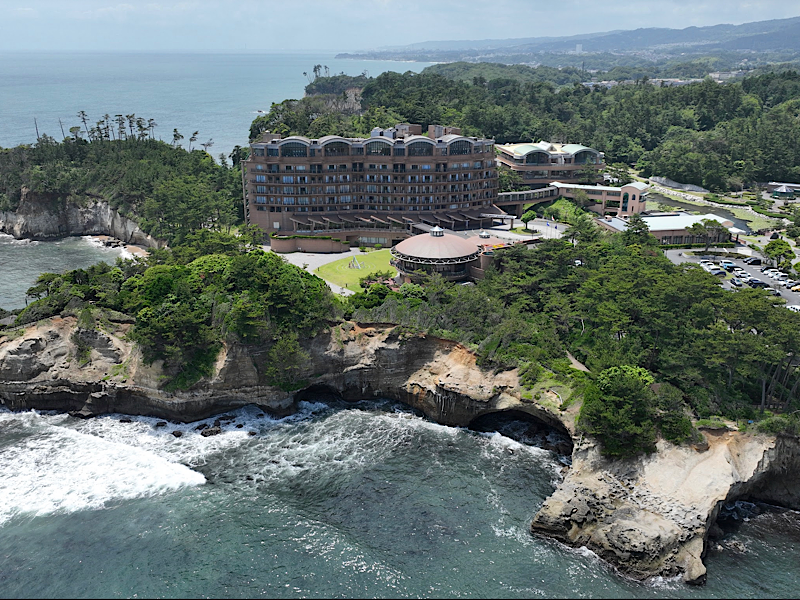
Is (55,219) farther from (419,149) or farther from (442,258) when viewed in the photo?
(442,258)

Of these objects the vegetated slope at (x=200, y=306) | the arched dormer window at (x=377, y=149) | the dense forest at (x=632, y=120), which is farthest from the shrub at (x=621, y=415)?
the dense forest at (x=632, y=120)

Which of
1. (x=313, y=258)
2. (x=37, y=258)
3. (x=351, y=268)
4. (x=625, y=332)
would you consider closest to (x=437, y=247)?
(x=351, y=268)

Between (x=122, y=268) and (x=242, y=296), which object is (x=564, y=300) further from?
(x=122, y=268)

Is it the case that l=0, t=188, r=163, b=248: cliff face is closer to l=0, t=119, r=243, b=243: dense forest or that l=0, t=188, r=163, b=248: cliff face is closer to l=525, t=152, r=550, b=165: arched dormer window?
l=0, t=119, r=243, b=243: dense forest

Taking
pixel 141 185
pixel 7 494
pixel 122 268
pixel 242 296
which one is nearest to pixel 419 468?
pixel 242 296

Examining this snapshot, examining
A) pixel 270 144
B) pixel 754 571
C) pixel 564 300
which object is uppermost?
pixel 270 144

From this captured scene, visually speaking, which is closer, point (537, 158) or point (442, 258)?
point (442, 258)

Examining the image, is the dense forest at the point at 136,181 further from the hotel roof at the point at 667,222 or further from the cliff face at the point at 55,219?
the hotel roof at the point at 667,222
